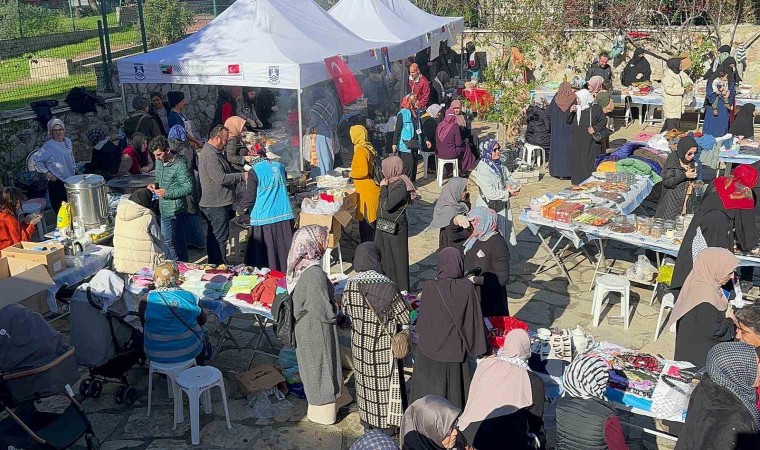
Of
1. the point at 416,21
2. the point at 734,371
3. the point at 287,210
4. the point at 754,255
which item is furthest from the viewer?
the point at 416,21

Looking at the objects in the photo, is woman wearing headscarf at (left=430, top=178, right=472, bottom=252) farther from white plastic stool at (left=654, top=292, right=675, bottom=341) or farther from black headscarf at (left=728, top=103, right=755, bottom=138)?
black headscarf at (left=728, top=103, right=755, bottom=138)

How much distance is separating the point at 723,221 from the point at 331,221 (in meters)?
4.00

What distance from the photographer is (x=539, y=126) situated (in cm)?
1272

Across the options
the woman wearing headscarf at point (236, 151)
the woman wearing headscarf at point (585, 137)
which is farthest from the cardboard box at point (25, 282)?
the woman wearing headscarf at point (585, 137)

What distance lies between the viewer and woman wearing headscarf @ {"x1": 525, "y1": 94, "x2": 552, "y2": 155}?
12672mm

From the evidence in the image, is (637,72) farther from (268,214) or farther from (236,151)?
(268,214)

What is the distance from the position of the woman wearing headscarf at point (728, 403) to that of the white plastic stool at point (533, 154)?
9113 millimetres

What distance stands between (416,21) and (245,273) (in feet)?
37.2

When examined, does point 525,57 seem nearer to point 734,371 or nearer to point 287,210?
point 287,210

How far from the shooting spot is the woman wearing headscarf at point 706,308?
550 cm

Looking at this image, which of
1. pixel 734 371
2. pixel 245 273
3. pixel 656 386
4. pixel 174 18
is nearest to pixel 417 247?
pixel 245 273

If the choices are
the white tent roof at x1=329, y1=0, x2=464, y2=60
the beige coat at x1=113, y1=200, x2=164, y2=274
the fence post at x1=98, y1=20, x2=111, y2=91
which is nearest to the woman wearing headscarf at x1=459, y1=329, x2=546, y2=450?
the beige coat at x1=113, y1=200, x2=164, y2=274

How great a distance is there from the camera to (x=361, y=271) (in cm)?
547

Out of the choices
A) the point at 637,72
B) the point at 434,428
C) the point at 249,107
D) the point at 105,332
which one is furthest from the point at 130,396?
the point at 637,72
